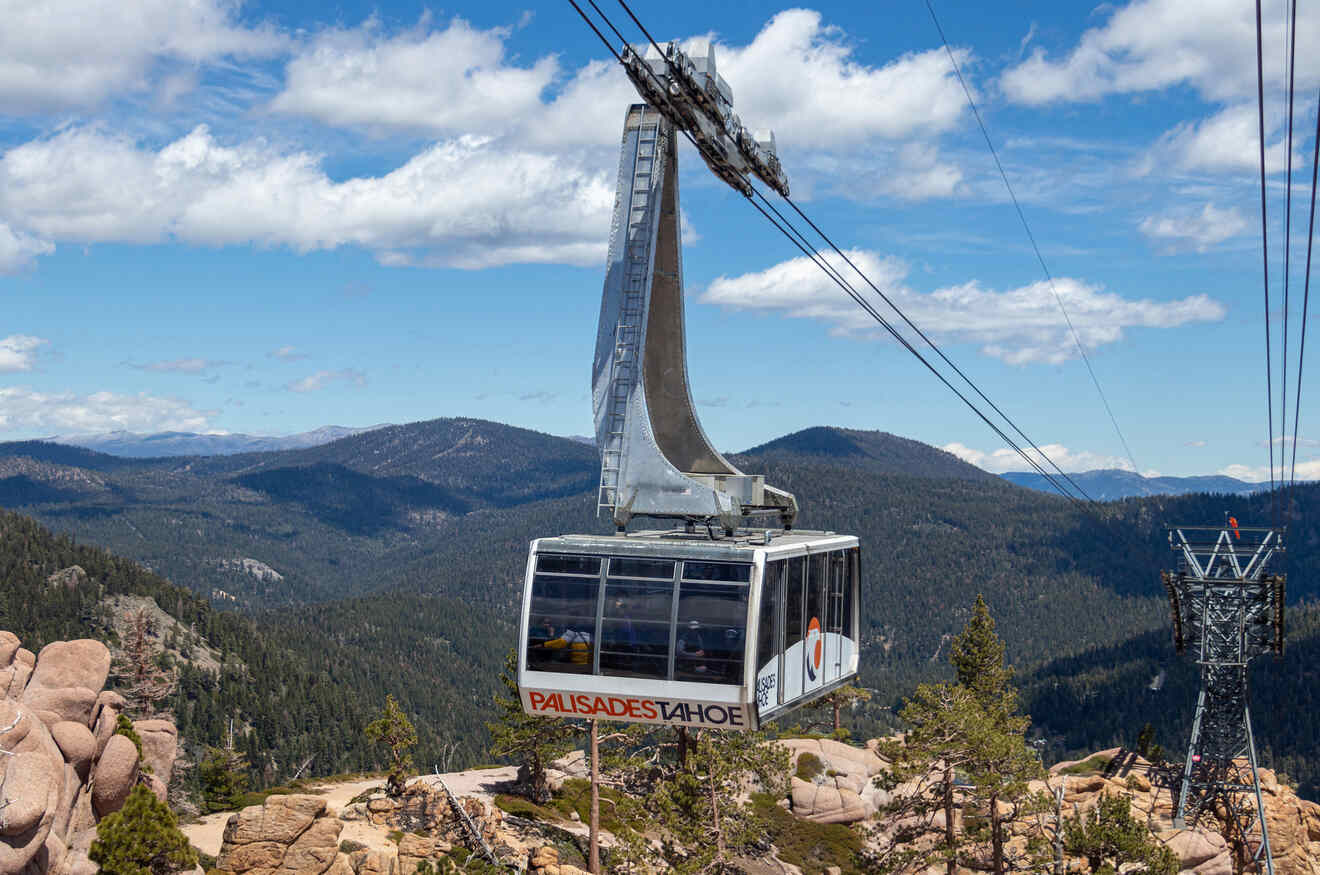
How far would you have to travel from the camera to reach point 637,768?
47125mm

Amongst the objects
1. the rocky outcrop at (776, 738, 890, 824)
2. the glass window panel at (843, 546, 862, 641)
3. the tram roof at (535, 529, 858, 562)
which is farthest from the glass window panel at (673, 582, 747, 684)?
the rocky outcrop at (776, 738, 890, 824)

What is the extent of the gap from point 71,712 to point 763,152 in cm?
3990

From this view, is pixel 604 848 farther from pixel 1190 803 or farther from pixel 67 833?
pixel 1190 803

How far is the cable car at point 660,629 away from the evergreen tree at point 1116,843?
3144cm

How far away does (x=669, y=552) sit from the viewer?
24766mm

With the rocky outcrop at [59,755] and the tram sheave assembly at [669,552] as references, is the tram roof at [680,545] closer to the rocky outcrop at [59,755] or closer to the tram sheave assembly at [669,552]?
the tram sheave assembly at [669,552]

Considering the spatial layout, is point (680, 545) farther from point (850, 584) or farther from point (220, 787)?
point (220, 787)

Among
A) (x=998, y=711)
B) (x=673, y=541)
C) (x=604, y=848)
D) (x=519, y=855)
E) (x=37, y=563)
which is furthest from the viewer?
(x=37, y=563)

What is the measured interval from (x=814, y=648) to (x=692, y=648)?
4935mm

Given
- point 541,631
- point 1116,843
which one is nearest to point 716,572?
point 541,631

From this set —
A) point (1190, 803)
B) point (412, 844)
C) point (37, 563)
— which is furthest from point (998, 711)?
point (37, 563)

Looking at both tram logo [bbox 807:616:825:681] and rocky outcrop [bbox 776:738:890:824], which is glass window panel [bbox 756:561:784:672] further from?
rocky outcrop [bbox 776:738:890:824]

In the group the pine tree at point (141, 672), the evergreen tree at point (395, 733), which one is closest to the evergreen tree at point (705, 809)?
the evergreen tree at point (395, 733)

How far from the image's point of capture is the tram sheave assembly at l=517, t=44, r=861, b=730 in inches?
961
